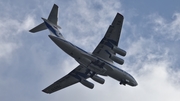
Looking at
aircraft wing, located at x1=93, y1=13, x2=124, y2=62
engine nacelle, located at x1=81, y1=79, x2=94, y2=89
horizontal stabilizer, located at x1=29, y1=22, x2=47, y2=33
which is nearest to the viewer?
aircraft wing, located at x1=93, y1=13, x2=124, y2=62

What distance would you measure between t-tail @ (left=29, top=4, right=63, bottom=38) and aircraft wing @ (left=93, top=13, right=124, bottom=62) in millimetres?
5733

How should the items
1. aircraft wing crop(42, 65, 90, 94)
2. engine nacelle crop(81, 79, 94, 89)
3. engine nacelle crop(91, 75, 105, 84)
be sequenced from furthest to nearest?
aircraft wing crop(42, 65, 90, 94)
engine nacelle crop(81, 79, 94, 89)
engine nacelle crop(91, 75, 105, 84)

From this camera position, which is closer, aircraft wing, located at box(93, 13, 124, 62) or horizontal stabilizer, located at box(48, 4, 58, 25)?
aircraft wing, located at box(93, 13, 124, 62)

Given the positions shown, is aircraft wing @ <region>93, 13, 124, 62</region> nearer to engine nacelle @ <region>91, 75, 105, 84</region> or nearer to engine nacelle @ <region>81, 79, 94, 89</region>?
engine nacelle @ <region>91, 75, 105, 84</region>

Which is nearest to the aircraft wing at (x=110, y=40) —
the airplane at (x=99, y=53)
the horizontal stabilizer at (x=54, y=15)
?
the airplane at (x=99, y=53)

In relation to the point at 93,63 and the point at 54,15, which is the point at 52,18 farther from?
the point at 93,63

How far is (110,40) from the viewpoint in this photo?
129 ft

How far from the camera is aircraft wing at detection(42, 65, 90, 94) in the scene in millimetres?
46562

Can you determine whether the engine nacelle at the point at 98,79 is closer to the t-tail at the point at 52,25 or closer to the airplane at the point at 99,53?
the airplane at the point at 99,53

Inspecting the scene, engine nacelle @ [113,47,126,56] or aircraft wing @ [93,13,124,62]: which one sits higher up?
aircraft wing @ [93,13,124,62]

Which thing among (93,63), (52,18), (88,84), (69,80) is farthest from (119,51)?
(69,80)

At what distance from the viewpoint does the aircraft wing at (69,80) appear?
46562 mm

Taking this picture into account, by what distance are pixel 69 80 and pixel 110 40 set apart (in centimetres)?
1147

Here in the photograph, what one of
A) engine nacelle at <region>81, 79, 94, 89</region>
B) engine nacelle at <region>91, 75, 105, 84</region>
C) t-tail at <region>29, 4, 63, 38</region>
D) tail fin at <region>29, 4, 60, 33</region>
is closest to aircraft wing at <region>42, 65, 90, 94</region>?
engine nacelle at <region>81, 79, 94, 89</region>
